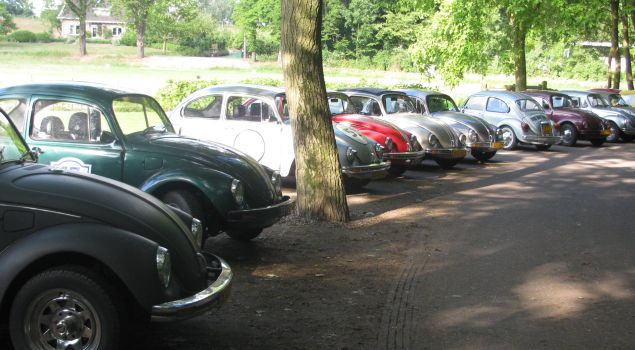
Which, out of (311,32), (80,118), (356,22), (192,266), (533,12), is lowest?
(192,266)

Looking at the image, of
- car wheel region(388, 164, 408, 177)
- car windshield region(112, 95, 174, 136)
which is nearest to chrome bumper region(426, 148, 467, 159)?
car wheel region(388, 164, 408, 177)

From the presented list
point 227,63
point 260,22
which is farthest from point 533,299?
point 260,22

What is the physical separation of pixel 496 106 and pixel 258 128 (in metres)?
11.4

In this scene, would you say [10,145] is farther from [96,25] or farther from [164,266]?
[96,25]

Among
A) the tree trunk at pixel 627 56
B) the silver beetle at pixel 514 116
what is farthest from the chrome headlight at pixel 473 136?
the tree trunk at pixel 627 56

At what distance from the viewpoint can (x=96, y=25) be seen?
105625 millimetres

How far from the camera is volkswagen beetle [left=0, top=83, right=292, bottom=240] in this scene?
7812mm

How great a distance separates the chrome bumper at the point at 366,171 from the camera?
12.0 metres

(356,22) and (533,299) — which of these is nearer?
(533,299)

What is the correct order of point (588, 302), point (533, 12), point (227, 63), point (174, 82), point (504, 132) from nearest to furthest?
1. point (588, 302)
2. point (504, 132)
3. point (174, 82)
4. point (533, 12)
5. point (227, 63)

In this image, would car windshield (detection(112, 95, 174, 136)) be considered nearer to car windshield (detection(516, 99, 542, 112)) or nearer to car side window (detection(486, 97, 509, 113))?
car side window (detection(486, 97, 509, 113))

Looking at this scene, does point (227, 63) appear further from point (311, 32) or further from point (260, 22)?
point (311, 32)

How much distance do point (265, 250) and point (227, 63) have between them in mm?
63193

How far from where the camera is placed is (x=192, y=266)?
4.90m
